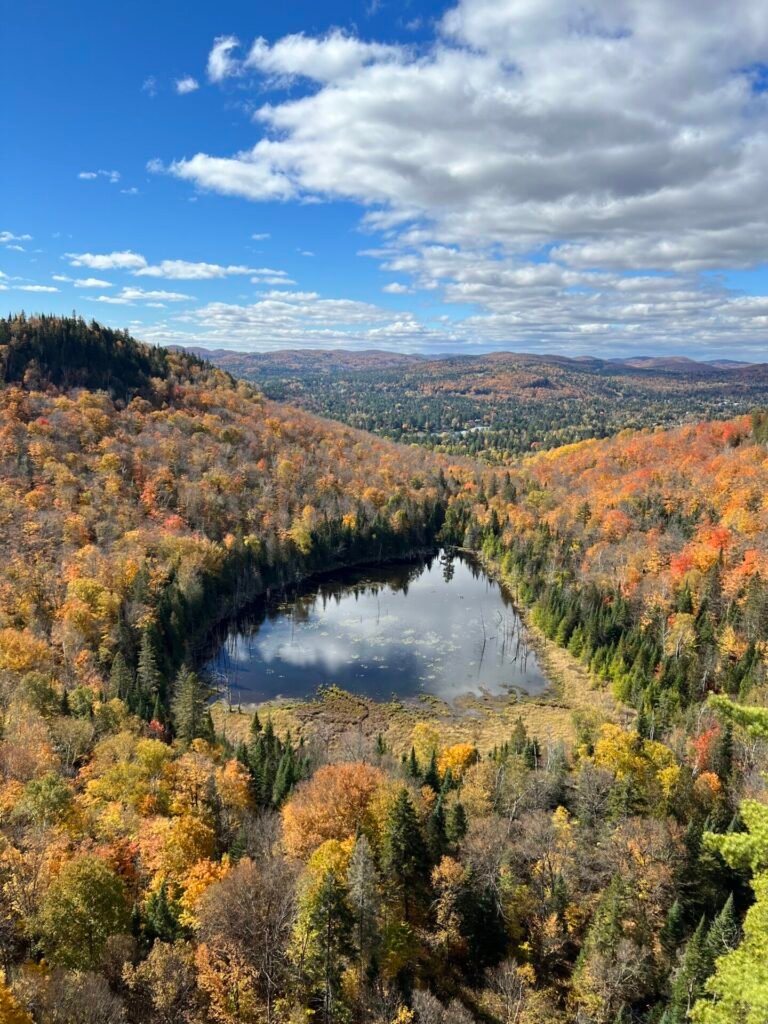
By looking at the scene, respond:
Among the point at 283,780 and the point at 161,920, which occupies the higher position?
the point at 161,920

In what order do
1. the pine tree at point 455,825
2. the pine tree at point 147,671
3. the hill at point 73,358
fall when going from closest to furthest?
the pine tree at point 455,825, the pine tree at point 147,671, the hill at point 73,358

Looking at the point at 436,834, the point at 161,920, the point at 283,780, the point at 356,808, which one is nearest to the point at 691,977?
the point at 436,834

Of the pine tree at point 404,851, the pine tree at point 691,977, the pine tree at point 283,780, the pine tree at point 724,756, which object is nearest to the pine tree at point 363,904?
the pine tree at point 404,851

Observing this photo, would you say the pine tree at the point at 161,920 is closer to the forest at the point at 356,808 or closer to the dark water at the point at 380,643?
the forest at the point at 356,808

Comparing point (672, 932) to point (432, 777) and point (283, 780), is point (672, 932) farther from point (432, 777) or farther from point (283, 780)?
point (283, 780)

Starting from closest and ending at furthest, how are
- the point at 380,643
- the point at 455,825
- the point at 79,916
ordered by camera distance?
1. the point at 79,916
2. the point at 455,825
3. the point at 380,643

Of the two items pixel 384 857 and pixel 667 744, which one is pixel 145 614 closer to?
pixel 384 857

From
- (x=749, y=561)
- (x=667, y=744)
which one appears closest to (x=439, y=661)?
(x=667, y=744)
